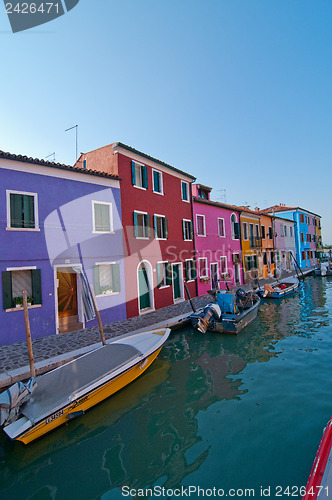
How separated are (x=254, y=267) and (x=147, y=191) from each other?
1663 centimetres

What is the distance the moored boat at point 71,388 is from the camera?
201 inches

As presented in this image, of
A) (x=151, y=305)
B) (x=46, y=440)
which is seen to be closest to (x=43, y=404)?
(x=46, y=440)

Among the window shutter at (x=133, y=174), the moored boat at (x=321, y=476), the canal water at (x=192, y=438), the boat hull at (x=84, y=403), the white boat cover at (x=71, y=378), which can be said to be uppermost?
the window shutter at (x=133, y=174)

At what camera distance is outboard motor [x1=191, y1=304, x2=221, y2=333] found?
37.9ft

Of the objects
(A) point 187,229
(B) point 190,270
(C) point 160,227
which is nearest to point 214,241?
(A) point 187,229

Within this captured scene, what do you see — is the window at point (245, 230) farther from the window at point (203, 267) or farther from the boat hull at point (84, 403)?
the boat hull at point (84, 403)

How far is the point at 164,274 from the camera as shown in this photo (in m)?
16.0

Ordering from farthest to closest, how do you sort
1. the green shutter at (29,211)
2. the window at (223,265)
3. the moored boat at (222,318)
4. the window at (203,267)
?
the window at (223,265), the window at (203,267), the moored boat at (222,318), the green shutter at (29,211)

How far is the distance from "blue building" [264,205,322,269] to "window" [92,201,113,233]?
94.7 ft

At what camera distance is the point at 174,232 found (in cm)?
1716

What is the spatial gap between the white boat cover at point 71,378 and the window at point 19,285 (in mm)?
4034

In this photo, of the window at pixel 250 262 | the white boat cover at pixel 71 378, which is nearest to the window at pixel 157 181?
the white boat cover at pixel 71 378

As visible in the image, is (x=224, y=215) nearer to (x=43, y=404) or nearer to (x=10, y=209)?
(x=10, y=209)

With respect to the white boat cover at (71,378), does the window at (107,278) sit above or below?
above
